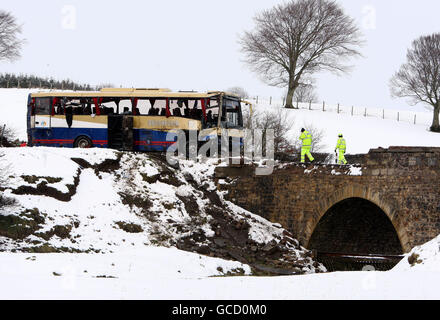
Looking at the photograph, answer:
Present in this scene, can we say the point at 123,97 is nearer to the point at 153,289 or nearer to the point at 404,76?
the point at 153,289

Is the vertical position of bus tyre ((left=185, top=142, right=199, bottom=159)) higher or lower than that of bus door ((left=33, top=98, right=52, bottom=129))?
lower

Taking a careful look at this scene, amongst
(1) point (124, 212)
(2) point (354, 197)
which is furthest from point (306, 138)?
(1) point (124, 212)

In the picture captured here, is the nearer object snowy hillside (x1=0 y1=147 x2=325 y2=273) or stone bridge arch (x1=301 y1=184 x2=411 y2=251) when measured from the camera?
snowy hillside (x1=0 y1=147 x2=325 y2=273)

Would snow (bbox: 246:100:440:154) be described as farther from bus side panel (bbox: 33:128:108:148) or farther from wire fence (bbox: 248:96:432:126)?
bus side panel (bbox: 33:128:108:148)

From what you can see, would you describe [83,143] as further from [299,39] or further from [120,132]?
[299,39]

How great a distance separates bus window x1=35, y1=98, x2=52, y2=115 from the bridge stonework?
8.24 m

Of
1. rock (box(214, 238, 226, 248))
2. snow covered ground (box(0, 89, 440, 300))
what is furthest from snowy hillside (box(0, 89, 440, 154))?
rock (box(214, 238, 226, 248))

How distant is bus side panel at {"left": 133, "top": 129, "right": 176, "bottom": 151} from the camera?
24766 millimetres

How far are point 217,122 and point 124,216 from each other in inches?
291

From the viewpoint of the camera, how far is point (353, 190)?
20734mm

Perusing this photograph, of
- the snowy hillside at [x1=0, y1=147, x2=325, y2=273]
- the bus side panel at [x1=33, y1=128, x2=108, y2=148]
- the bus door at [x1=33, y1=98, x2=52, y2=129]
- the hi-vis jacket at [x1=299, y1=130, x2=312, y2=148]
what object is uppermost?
the bus door at [x1=33, y1=98, x2=52, y2=129]

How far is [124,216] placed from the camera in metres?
18.6
